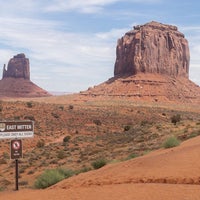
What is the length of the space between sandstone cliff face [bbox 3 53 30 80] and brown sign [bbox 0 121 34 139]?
16737 cm

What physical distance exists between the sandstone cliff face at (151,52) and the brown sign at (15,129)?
113 meters

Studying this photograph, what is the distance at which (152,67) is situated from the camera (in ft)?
413

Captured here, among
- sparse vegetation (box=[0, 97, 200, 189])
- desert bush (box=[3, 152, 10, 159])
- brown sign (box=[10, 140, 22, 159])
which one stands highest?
brown sign (box=[10, 140, 22, 159])

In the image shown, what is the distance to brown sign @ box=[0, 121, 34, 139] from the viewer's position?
11359mm

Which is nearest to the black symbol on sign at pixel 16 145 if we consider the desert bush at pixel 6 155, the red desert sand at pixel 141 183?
the red desert sand at pixel 141 183

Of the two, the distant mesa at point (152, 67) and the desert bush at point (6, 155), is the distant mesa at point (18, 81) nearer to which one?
the distant mesa at point (152, 67)

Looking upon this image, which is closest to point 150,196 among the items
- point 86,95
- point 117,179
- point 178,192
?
point 178,192

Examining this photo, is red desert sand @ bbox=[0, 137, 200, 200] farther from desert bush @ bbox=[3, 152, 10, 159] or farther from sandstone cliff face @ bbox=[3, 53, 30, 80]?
sandstone cliff face @ bbox=[3, 53, 30, 80]

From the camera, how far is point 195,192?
8.30m

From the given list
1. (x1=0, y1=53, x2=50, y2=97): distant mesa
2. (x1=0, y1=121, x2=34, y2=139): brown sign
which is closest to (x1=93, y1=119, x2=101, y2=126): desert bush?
(x1=0, y1=121, x2=34, y2=139): brown sign

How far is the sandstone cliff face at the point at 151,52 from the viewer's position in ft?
414

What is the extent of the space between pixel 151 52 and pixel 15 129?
11946cm

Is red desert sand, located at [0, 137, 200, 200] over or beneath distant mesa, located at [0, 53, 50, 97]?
beneath

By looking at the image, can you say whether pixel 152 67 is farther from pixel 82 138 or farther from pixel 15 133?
pixel 15 133
